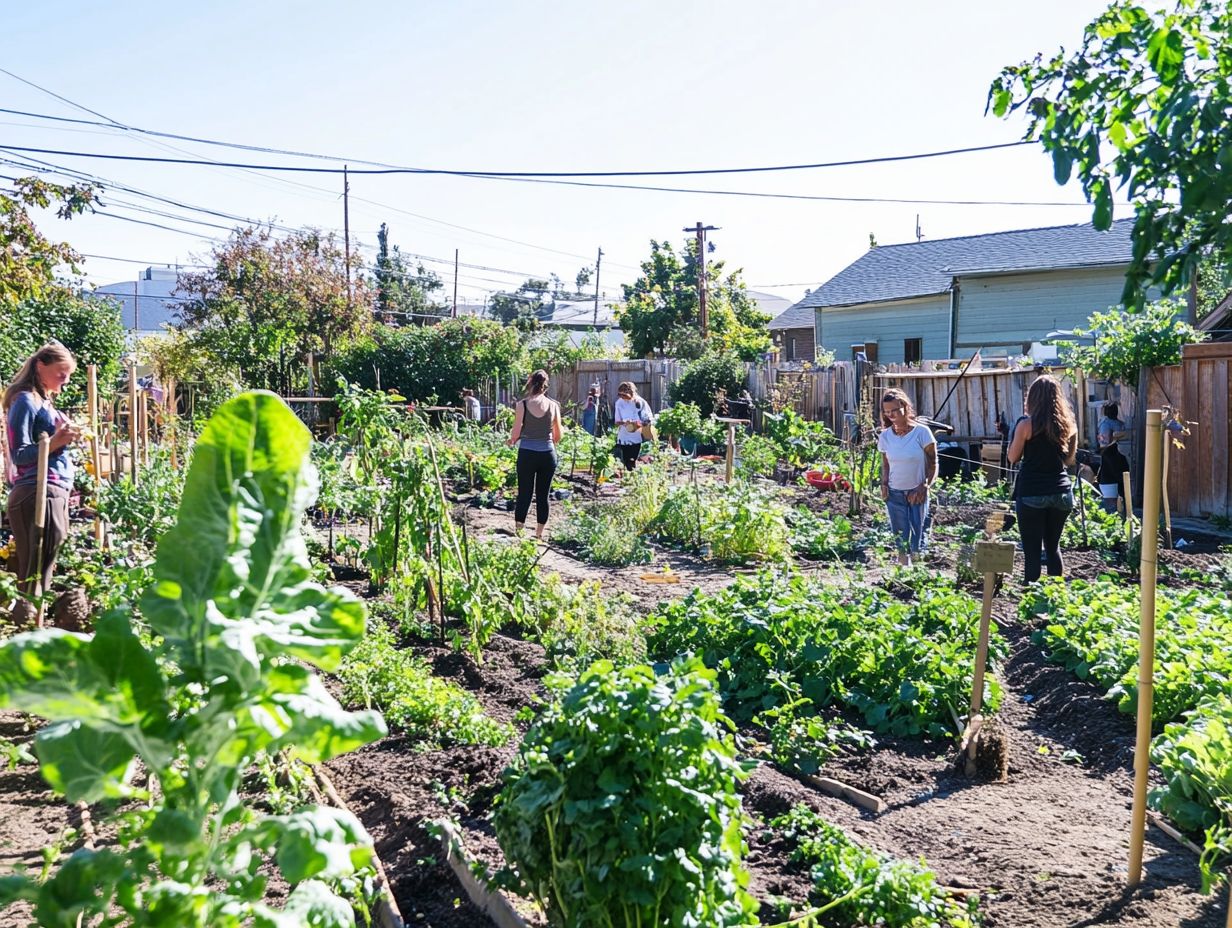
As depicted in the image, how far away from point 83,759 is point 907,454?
23.7 feet

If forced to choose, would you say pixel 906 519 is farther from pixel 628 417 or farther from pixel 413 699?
pixel 628 417

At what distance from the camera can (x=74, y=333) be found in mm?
21594

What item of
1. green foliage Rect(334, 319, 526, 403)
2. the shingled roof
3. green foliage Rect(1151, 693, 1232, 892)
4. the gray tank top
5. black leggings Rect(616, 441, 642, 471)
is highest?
the shingled roof

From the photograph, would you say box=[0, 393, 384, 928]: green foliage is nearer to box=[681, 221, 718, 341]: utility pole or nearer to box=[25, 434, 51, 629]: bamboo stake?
box=[25, 434, 51, 629]: bamboo stake

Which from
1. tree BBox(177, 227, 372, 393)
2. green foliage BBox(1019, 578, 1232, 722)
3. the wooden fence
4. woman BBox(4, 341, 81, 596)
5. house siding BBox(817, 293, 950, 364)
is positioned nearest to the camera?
green foliage BBox(1019, 578, 1232, 722)

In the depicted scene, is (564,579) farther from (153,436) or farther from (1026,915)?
(153,436)

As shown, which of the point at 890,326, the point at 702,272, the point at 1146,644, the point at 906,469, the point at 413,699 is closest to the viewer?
the point at 1146,644

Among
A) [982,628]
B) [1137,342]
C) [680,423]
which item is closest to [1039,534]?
[982,628]

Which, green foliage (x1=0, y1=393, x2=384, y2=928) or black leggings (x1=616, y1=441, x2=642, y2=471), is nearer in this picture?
green foliage (x1=0, y1=393, x2=384, y2=928)

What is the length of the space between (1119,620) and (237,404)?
561 centimetres

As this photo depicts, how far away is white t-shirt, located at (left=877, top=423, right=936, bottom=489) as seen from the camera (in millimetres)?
8109

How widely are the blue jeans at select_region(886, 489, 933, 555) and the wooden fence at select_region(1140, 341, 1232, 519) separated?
4.85 metres

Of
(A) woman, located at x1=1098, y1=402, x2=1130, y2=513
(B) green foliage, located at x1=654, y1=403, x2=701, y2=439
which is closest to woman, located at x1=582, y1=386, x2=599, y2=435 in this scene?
(B) green foliage, located at x1=654, y1=403, x2=701, y2=439

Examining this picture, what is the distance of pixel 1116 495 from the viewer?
12.1m
